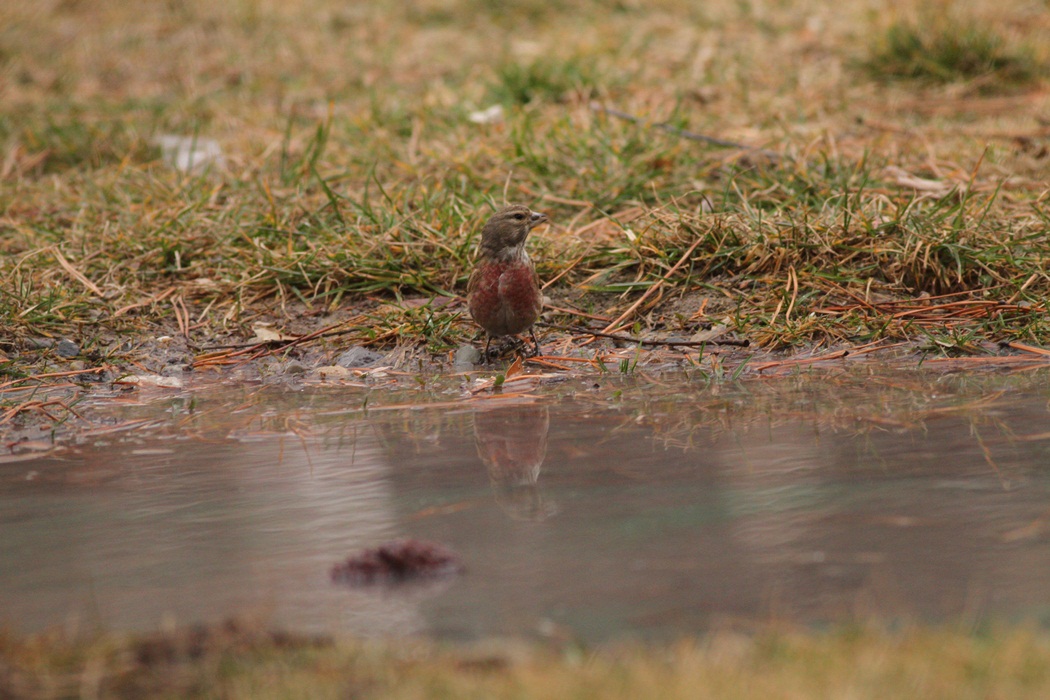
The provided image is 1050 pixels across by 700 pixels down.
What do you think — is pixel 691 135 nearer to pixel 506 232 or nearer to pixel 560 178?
pixel 560 178

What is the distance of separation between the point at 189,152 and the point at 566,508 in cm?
539

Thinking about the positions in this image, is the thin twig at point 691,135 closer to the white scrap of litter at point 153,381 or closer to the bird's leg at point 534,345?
the bird's leg at point 534,345

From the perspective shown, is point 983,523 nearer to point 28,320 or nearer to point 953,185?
point 953,185

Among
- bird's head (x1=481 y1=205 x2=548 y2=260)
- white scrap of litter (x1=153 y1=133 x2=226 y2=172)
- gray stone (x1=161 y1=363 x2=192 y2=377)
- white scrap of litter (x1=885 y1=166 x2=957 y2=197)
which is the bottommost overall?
gray stone (x1=161 y1=363 x2=192 y2=377)

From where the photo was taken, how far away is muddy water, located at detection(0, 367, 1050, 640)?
2.20m

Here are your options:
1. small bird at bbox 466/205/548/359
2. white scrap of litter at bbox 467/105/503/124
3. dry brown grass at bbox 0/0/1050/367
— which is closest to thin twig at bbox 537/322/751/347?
dry brown grass at bbox 0/0/1050/367

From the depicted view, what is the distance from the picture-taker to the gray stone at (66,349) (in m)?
5.13

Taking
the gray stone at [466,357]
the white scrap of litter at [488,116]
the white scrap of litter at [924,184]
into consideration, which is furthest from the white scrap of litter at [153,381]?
the white scrap of litter at [924,184]

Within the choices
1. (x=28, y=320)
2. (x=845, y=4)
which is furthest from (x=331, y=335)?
(x=845, y=4)

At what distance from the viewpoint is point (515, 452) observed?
3.40 m

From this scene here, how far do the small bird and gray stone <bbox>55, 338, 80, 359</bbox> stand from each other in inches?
69.9

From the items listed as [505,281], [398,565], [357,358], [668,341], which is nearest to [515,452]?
[398,565]

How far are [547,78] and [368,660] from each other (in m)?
6.71

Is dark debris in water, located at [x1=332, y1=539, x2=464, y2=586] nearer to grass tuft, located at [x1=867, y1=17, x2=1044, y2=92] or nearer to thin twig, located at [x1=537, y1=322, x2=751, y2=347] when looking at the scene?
thin twig, located at [x1=537, y1=322, x2=751, y2=347]
